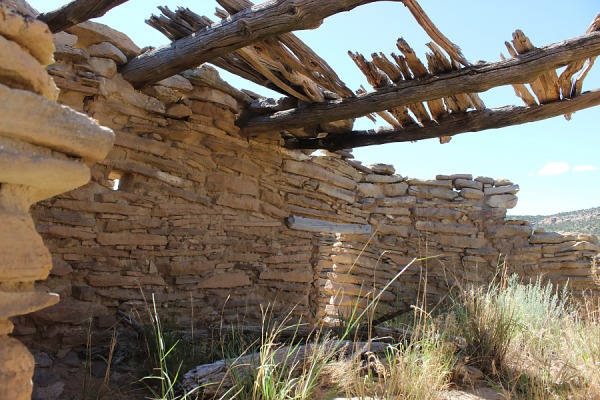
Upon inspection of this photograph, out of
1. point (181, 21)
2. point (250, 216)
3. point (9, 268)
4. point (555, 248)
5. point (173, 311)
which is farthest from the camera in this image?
point (555, 248)

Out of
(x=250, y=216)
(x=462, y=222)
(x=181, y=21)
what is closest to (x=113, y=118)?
(x=181, y=21)

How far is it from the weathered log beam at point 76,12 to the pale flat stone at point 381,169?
4484mm

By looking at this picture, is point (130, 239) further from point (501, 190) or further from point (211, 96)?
point (501, 190)

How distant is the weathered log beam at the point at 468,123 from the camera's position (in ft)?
13.1

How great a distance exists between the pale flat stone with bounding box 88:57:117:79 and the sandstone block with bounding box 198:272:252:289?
6.54 feet

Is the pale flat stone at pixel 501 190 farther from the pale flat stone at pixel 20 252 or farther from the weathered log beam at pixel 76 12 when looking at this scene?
the pale flat stone at pixel 20 252

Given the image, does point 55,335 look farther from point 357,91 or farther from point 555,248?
point 555,248

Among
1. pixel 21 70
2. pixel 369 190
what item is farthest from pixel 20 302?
pixel 369 190

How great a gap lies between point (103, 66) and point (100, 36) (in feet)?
0.81

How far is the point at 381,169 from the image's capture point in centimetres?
714

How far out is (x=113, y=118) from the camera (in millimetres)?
4191

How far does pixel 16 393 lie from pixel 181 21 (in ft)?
9.88

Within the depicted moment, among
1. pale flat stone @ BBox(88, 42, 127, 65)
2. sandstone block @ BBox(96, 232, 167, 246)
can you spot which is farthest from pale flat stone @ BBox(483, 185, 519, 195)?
Answer: pale flat stone @ BBox(88, 42, 127, 65)

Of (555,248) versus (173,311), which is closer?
(173,311)
